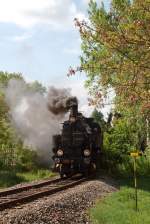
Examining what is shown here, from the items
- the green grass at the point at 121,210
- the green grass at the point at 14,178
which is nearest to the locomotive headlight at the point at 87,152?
the green grass at the point at 14,178

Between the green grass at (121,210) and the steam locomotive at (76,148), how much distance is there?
304 inches

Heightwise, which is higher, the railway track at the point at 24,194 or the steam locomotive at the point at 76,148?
the steam locomotive at the point at 76,148

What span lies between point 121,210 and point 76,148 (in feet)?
43.0

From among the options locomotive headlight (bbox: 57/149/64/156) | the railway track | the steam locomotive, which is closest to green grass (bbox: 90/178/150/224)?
the railway track

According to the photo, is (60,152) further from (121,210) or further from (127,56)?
(127,56)

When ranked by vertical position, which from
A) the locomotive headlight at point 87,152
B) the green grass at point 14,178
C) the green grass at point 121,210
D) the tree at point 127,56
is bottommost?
the green grass at point 121,210

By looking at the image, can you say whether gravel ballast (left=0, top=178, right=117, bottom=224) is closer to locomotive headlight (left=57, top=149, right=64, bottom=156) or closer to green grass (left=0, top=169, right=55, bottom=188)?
green grass (left=0, top=169, right=55, bottom=188)

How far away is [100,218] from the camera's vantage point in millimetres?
13031

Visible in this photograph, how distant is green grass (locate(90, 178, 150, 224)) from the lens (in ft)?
41.6

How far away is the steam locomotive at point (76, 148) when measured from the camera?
27.0m

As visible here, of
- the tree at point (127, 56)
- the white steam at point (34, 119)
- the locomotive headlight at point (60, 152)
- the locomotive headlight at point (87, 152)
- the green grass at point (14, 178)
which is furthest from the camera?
the white steam at point (34, 119)

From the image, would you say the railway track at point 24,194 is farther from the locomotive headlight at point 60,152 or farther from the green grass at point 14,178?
the locomotive headlight at point 60,152

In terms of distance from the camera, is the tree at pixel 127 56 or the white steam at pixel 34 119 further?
the white steam at pixel 34 119

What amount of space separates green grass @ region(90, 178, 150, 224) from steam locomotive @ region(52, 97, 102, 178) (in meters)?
7.72
